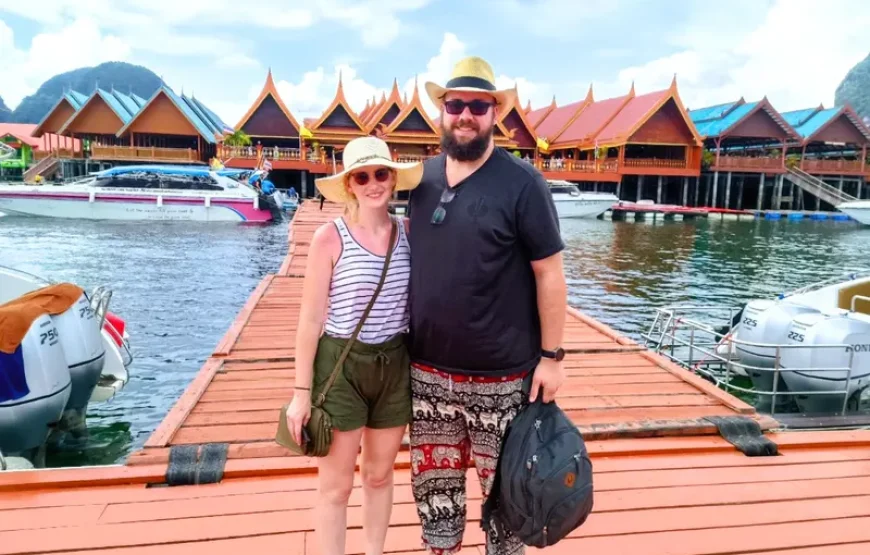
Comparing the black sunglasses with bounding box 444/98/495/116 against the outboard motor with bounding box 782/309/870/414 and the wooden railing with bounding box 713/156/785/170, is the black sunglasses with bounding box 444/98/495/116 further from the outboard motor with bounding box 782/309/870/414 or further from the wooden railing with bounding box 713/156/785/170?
the wooden railing with bounding box 713/156/785/170

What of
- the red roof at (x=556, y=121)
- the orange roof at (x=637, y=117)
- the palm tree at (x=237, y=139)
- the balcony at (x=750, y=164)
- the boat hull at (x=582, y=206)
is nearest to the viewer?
the boat hull at (x=582, y=206)

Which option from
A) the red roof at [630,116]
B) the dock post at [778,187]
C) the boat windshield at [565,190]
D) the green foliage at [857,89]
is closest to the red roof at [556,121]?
the red roof at [630,116]

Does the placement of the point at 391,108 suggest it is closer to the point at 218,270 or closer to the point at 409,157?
the point at 409,157

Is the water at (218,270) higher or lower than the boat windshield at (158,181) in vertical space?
lower

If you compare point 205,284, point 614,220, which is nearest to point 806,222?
point 614,220

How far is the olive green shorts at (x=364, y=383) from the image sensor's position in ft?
5.83

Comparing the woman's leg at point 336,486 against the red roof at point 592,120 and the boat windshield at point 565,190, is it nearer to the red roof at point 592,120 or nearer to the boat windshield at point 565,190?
the boat windshield at point 565,190

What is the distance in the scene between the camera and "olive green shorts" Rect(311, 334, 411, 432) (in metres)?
1.78

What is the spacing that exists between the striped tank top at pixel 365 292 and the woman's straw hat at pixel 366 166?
Result: 0.29 feet

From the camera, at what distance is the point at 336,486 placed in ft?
5.99

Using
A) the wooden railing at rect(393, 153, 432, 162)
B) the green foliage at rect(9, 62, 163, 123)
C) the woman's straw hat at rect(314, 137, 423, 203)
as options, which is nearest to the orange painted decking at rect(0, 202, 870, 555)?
the woman's straw hat at rect(314, 137, 423, 203)

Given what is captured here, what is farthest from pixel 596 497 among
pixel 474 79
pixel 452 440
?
pixel 474 79

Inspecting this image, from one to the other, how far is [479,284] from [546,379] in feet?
1.05

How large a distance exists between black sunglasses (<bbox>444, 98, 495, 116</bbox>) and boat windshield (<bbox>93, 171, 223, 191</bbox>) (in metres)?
22.7
